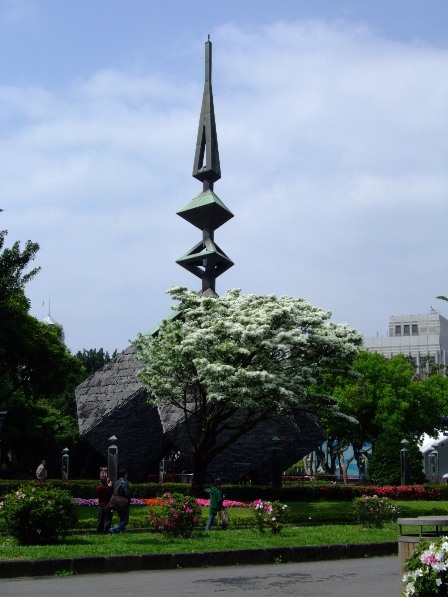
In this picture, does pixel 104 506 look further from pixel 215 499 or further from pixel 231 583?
pixel 231 583

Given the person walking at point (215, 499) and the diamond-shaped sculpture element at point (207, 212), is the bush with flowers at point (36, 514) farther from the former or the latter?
the diamond-shaped sculpture element at point (207, 212)

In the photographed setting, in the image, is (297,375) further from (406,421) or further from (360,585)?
(406,421)

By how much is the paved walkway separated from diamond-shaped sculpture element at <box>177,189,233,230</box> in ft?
95.8

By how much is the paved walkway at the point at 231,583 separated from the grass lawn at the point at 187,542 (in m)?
0.98

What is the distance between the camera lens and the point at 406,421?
58625mm

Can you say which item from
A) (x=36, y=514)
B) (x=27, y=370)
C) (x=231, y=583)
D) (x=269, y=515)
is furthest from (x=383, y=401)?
(x=231, y=583)

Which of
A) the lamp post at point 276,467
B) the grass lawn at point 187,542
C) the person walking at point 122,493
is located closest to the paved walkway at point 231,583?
the grass lawn at point 187,542

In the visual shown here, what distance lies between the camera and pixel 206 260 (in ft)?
142

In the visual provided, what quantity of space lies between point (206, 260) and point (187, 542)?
87.5ft

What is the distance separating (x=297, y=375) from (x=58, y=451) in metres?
25.1

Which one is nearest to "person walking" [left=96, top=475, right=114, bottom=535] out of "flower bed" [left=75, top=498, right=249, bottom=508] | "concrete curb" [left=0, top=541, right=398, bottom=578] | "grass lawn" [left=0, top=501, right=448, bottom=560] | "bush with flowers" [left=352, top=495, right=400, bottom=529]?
"grass lawn" [left=0, top=501, right=448, bottom=560]

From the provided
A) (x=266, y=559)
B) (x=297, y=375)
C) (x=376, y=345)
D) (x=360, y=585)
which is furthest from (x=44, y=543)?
(x=376, y=345)

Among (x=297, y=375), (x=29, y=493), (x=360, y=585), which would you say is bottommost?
(x=360, y=585)

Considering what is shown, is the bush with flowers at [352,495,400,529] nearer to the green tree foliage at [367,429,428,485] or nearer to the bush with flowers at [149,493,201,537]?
the bush with flowers at [149,493,201,537]
